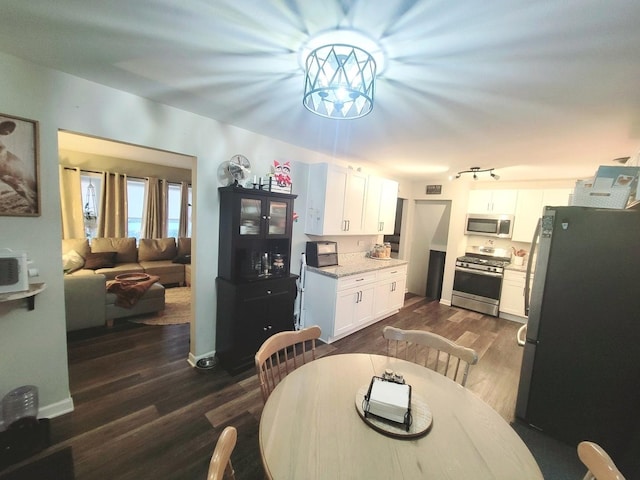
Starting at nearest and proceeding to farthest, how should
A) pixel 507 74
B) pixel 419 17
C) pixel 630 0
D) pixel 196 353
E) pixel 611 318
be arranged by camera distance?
pixel 630 0 < pixel 419 17 < pixel 507 74 < pixel 611 318 < pixel 196 353

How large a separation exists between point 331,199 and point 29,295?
2.86 meters

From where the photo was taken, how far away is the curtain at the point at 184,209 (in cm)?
595

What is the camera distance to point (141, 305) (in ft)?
12.0

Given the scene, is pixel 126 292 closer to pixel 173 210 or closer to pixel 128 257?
pixel 128 257

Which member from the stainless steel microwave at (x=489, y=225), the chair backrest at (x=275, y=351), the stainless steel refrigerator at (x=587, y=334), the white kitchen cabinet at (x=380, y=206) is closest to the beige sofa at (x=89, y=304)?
the chair backrest at (x=275, y=351)

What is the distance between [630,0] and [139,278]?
490cm

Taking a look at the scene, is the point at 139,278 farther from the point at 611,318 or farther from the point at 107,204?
the point at 611,318

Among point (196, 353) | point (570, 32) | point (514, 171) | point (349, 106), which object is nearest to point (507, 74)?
point (570, 32)

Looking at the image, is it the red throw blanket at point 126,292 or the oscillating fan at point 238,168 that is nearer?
the oscillating fan at point 238,168

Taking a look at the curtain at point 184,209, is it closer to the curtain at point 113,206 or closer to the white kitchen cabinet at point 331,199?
the curtain at point 113,206

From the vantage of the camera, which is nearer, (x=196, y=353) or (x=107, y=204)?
(x=196, y=353)

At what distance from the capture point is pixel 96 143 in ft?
13.0

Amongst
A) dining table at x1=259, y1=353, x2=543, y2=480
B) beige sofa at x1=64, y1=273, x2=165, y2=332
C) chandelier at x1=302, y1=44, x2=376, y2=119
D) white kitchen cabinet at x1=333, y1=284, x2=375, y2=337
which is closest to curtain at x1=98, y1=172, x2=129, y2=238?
beige sofa at x1=64, y1=273, x2=165, y2=332

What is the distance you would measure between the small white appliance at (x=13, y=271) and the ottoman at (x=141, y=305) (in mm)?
1929
